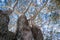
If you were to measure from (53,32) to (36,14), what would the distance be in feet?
1.19

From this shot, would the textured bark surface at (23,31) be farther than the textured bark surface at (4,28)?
Yes

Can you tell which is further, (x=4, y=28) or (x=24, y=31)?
(x=24, y=31)

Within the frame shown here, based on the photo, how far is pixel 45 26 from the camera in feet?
8.48

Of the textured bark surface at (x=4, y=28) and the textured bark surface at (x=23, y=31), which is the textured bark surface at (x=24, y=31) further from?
the textured bark surface at (x=4, y=28)

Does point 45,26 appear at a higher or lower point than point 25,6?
lower

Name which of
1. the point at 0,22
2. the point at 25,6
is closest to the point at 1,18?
the point at 0,22

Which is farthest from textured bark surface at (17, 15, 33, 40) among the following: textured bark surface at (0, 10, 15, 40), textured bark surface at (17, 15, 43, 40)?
textured bark surface at (0, 10, 15, 40)

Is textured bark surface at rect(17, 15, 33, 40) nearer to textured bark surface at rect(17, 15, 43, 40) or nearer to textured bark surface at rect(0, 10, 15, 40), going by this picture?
textured bark surface at rect(17, 15, 43, 40)

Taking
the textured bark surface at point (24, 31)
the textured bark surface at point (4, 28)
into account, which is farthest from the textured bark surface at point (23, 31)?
the textured bark surface at point (4, 28)

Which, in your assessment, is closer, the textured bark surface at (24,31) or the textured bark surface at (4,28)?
the textured bark surface at (4,28)

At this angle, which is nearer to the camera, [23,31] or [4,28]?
[4,28]

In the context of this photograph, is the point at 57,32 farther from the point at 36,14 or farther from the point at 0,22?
the point at 0,22

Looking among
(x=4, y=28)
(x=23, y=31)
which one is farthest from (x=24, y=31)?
(x=4, y=28)

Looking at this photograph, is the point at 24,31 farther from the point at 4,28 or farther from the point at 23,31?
the point at 4,28
